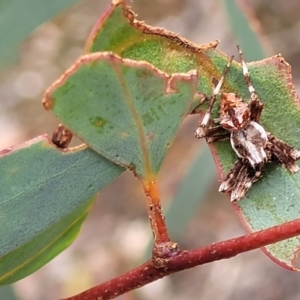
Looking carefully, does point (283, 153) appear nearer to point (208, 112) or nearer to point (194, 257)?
point (208, 112)

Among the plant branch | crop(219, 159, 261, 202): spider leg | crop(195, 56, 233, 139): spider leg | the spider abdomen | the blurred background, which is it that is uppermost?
the blurred background

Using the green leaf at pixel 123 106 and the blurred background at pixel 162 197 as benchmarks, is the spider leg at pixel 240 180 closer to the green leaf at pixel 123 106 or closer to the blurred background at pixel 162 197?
the green leaf at pixel 123 106

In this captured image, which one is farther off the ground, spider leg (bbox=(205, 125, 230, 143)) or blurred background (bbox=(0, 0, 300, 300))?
blurred background (bbox=(0, 0, 300, 300))

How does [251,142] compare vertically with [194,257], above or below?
above

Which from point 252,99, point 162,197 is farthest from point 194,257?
point 162,197

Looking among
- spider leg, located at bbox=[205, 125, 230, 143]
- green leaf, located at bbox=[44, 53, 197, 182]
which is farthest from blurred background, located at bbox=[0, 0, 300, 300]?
green leaf, located at bbox=[44, 53, 197, 182]

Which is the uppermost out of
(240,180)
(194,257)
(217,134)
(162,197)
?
(162,197)

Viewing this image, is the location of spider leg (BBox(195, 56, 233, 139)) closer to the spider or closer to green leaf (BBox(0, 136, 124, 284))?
the spider

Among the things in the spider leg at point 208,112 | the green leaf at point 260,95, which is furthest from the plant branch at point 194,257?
the spider leg at point 208,112
